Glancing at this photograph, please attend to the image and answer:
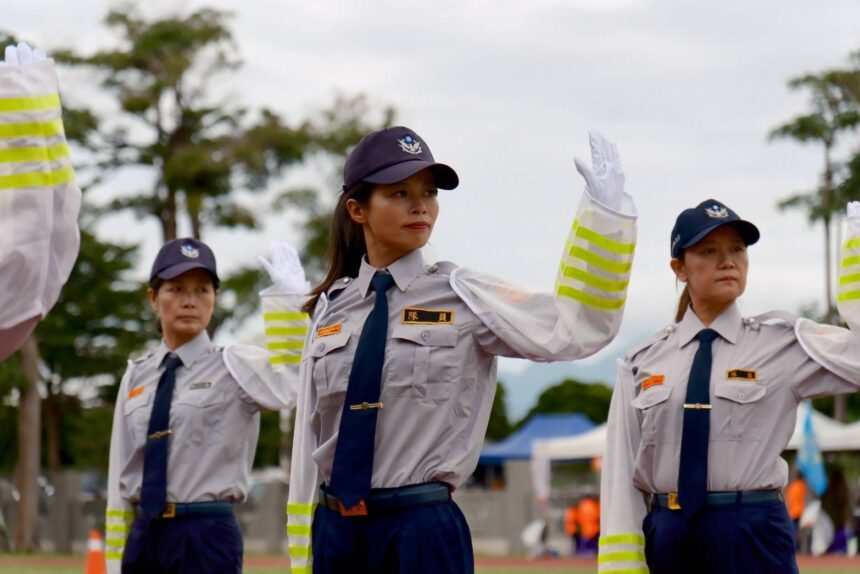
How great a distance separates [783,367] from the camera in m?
5.82

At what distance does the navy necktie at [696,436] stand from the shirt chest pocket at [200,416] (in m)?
2.38

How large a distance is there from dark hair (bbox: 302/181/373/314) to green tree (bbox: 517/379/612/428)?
5651 cm

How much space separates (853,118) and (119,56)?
14.9m

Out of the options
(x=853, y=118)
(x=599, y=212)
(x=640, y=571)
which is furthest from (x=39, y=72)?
(x=853, y=118)

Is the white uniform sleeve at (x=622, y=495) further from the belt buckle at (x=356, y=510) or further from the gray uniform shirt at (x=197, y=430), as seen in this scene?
the gray uniform shirt at (x=197, y=430)

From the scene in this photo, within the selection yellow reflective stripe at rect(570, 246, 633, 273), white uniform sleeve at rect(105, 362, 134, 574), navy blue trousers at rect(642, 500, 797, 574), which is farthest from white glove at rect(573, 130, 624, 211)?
white uniform sleeve at rect(105, 362, 134, 574)

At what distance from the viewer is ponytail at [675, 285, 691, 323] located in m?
6.27

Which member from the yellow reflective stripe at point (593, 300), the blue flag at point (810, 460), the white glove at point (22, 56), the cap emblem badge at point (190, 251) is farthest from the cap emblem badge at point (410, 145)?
the blue flag at point (810, 460)

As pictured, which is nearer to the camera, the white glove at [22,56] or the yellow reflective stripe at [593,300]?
the white glove at [22,56]

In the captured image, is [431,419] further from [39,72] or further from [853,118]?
[853,118]

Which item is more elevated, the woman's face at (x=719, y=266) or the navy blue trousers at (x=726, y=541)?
the woman's face at (x=719, y=266)

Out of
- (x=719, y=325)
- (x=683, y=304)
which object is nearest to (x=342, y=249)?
(x=719, y=325)

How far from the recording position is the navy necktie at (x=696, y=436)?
5652mm

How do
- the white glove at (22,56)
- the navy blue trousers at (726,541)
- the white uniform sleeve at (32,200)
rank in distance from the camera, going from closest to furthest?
the white uniform sleeve at (32,200) → the white glove at (22,56) → the navy blue trousers at (726,541)
